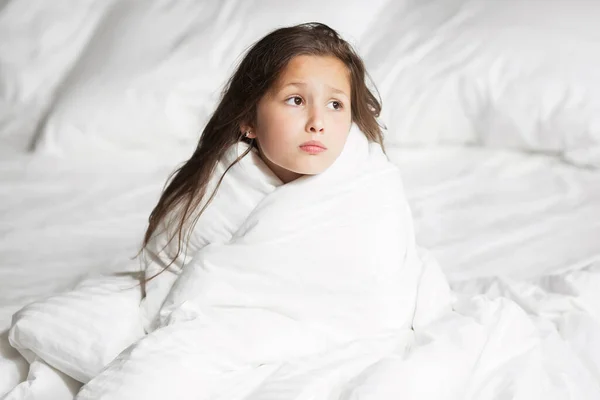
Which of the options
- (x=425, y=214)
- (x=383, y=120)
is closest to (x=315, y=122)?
(x=425, y=214)

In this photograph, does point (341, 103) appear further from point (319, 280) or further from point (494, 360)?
point (494, 360)

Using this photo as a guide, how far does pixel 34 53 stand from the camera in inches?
86.4

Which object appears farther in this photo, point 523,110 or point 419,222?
point 523,110

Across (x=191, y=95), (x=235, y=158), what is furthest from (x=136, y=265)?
(x=191, y=95)

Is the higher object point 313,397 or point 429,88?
point 429,88

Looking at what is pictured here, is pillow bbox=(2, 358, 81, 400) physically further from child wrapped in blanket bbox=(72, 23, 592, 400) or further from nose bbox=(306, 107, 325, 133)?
nose bbox=(306, 107, 325, 133)

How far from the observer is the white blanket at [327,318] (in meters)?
1.03

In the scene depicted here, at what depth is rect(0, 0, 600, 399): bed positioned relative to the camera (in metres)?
1.62

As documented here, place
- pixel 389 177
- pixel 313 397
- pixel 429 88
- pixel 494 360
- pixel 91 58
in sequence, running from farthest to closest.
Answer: pixel 91 58
pixel 429 88
pixel 389 177
pixel 494 360
pixel 313 397

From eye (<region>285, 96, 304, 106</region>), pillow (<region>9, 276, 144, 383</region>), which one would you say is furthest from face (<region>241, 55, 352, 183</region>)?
pillow (<region>9, 276, 144, 383</region>)

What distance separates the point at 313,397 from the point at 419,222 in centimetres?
75

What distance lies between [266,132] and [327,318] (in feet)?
0.91

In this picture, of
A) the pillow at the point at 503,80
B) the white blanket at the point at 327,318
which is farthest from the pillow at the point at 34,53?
the white blanket at the point at 327,318

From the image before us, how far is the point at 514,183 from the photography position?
1.83 metres
